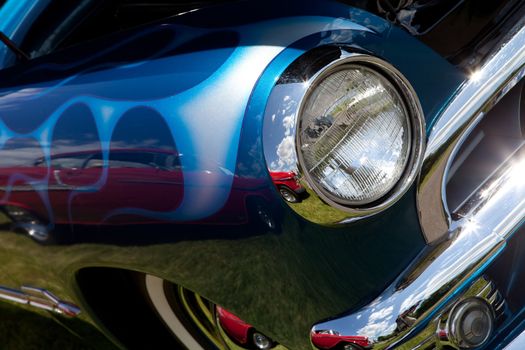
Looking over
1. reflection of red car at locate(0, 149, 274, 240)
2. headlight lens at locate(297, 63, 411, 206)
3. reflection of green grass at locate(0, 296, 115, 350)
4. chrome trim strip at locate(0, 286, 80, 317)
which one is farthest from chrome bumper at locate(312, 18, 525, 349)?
reflection of green grass at locate(0, 296, 115, 350)

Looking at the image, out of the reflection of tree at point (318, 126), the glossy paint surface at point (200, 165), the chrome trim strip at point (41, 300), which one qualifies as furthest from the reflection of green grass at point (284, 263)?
the chrome trim strip at point (41, 300)

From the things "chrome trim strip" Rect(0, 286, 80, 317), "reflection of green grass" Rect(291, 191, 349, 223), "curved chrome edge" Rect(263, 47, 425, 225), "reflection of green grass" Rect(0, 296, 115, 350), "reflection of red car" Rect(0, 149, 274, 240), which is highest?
"curved chrome edge" Rect(263, 47, 425, 225)

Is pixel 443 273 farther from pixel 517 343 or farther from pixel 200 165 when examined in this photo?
pixel 200 165

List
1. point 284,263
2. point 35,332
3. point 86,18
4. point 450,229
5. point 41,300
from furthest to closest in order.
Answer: point 35,332, point 86,18, point 41,300, point 450,229, point 284,263

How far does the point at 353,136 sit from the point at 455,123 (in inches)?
12.4

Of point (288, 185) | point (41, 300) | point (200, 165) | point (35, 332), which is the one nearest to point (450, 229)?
point (288, 185)

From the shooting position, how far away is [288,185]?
Result: 138cm

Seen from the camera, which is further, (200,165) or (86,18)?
(86,18)

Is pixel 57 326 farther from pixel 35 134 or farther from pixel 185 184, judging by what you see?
pixel 185 184

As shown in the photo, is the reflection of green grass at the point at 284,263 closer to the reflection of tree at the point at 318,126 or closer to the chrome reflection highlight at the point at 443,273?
the chrome reflection highlight at the point at 443,273

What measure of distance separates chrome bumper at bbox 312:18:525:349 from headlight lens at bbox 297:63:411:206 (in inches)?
4.9

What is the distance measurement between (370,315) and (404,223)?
227mm

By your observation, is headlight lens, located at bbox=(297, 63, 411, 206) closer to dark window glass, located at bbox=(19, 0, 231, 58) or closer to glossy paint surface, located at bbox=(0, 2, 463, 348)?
glossy paint surface, located at bbox=(0, 2, 463, 348)

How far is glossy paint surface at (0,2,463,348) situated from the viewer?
1404 millimetres
